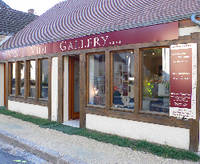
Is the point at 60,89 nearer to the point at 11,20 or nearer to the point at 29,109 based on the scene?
the point at 29,109

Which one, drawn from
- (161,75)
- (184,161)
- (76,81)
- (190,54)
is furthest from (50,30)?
(184,161)

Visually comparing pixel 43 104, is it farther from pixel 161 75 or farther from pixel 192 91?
pixel 192 91

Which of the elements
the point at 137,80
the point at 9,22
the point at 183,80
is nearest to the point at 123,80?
the point at 137,80

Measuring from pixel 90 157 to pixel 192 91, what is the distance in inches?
101

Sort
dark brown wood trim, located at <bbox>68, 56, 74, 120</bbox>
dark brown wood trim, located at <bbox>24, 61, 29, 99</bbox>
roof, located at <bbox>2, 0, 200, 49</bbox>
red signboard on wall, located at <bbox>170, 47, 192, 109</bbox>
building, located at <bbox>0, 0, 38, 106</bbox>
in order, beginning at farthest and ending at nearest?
building, located at <bbox>0, 0, 38, 106</bbox>
dark brown wood trim, located at <bbox>24, 61, 29, 99</bbox>
dark brown wood trim, located at <bbox>68, 56, 74, 120</bbox>
roof, located at <bbox>2, 0, 200, 49</bbox>
red signboard on wall, located at <bbox>170, 47, 192, 109</bbox>

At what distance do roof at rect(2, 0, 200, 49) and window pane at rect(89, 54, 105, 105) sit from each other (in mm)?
835

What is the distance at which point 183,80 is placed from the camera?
532cm

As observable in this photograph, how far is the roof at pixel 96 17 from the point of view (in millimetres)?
5996

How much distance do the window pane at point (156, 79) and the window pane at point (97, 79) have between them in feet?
4.97

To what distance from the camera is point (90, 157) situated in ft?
16.1

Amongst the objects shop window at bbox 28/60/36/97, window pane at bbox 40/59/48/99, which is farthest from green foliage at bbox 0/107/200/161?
shop window at bbox 28/60/36/97

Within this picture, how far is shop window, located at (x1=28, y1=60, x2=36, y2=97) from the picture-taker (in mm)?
10012

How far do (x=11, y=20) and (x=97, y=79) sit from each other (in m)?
9.22

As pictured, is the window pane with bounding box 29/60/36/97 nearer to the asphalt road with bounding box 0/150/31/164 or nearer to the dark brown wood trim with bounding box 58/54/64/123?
the dark brown wood trim with bounding box 58/54/64/123
